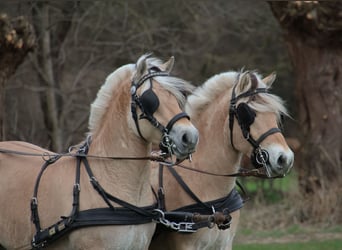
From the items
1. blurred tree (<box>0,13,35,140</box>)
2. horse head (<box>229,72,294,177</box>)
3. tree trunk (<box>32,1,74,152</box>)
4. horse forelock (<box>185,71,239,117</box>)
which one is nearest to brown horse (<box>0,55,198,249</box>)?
horse head (<box>229,72,294,177</box>)

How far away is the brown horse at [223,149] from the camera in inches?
216

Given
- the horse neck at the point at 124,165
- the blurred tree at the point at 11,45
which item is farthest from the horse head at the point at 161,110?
the blurred tree at the point at 11,45

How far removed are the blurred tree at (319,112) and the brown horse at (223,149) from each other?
Result: 5.71 meters

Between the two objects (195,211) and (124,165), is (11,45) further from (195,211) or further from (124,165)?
(124,165)

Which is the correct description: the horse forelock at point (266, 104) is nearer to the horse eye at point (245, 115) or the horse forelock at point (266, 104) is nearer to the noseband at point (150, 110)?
the horse eye at point (245, 115)

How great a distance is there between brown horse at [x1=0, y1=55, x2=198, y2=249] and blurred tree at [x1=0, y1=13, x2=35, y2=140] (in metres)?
3.80

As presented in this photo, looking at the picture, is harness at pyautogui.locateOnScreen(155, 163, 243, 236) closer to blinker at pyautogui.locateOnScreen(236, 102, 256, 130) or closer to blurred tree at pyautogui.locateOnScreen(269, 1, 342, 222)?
blinker at pyautogui.locateOnScreen(236, 102, 256, 130)

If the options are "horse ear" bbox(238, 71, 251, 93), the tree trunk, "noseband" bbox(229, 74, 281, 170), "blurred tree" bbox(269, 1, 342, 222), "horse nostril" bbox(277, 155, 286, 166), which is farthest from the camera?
the tree trunk

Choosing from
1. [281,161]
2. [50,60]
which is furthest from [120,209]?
[50,60]

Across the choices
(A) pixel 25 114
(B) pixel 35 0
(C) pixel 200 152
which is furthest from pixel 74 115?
A: (C) pixel 200 152

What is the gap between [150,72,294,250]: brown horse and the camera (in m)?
5.49

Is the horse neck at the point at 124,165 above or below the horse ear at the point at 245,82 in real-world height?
below

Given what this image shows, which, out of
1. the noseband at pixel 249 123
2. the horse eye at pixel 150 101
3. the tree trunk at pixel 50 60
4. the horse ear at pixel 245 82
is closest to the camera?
the horse eye at pixel 150 101

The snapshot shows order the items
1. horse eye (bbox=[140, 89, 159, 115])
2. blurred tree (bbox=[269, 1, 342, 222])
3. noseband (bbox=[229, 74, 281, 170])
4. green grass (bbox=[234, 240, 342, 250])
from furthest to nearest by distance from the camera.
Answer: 1. blurred tree (bbox=[269, 1, 342, 222])
2. green grass (bbox=[234, 240, 342, 250])
3. noseband (bbox=[229, 74, 281, 170])
4. horse eye (bbox=[140, 89, 159, 115])
